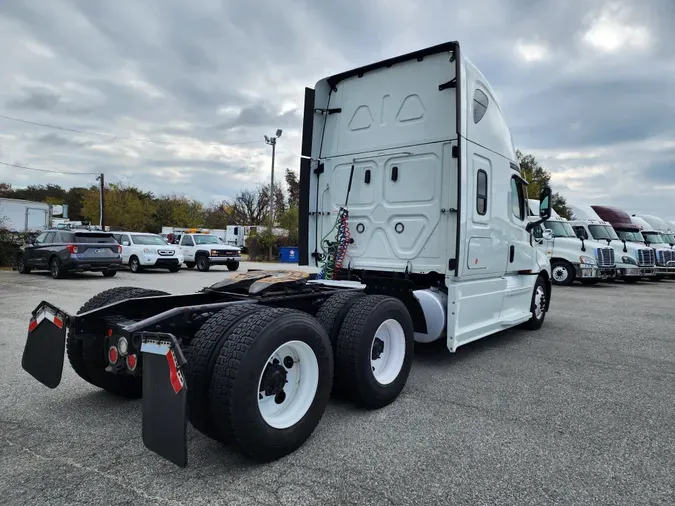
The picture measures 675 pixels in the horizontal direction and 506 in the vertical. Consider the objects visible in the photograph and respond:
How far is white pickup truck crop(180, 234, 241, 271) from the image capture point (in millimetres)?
19969

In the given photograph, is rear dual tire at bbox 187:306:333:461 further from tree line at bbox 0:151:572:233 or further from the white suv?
tree line at bbox 0:151:572:233

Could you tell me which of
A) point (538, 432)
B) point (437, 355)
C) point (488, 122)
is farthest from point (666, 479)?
point (488, 122)

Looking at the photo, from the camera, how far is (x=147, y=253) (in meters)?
18.0

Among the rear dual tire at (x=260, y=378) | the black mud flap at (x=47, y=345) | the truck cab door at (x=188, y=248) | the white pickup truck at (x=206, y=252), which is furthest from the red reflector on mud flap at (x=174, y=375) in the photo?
the truck cab door at (x=188, y=248)

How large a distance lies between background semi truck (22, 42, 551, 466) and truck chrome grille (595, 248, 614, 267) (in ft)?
28.7

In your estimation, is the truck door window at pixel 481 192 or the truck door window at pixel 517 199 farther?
the truck door window at pixel 517 199

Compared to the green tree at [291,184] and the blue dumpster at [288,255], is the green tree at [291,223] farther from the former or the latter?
the green tree at [291,184]

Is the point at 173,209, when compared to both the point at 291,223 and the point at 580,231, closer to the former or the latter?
the point at 291,223

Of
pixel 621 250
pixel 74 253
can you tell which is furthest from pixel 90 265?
pixel 621 250

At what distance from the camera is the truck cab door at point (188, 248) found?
20672mm

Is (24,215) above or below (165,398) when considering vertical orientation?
above

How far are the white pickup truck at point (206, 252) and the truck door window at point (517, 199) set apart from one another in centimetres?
1543

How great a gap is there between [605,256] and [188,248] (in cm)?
1692

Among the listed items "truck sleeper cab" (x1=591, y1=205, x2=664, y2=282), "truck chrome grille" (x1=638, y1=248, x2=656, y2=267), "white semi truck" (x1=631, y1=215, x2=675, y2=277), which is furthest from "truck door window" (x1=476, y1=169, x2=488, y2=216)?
"white semi truck" (x1=631, y1=215, x2=675, y2=277)
